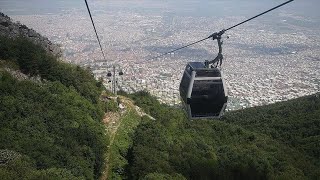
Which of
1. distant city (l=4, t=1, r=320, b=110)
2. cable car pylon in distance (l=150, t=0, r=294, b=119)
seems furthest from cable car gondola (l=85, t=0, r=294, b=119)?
distant city (l=4, t=1, r=320, b=110)

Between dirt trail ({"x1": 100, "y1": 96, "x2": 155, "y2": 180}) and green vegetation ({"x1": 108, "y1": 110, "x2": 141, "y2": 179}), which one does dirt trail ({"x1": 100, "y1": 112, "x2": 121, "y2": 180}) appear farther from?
green vegetation ({"x1": 108, "y1": 110, "x2": 141, "y2": 179})

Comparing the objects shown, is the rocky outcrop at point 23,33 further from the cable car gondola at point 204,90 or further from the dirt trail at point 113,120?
the cable car gondola at point 204,90

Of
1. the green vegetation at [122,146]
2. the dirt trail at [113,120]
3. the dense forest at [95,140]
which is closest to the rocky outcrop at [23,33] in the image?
the dense forest at [95,140]

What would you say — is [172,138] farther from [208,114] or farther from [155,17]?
[155,17]

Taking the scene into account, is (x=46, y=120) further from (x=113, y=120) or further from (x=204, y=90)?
(x=204, y=90)

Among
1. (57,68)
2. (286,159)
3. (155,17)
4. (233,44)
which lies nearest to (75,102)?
(57,68)

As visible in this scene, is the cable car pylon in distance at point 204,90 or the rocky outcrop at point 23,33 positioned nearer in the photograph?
the cable car pylon in distance at point 204,90
